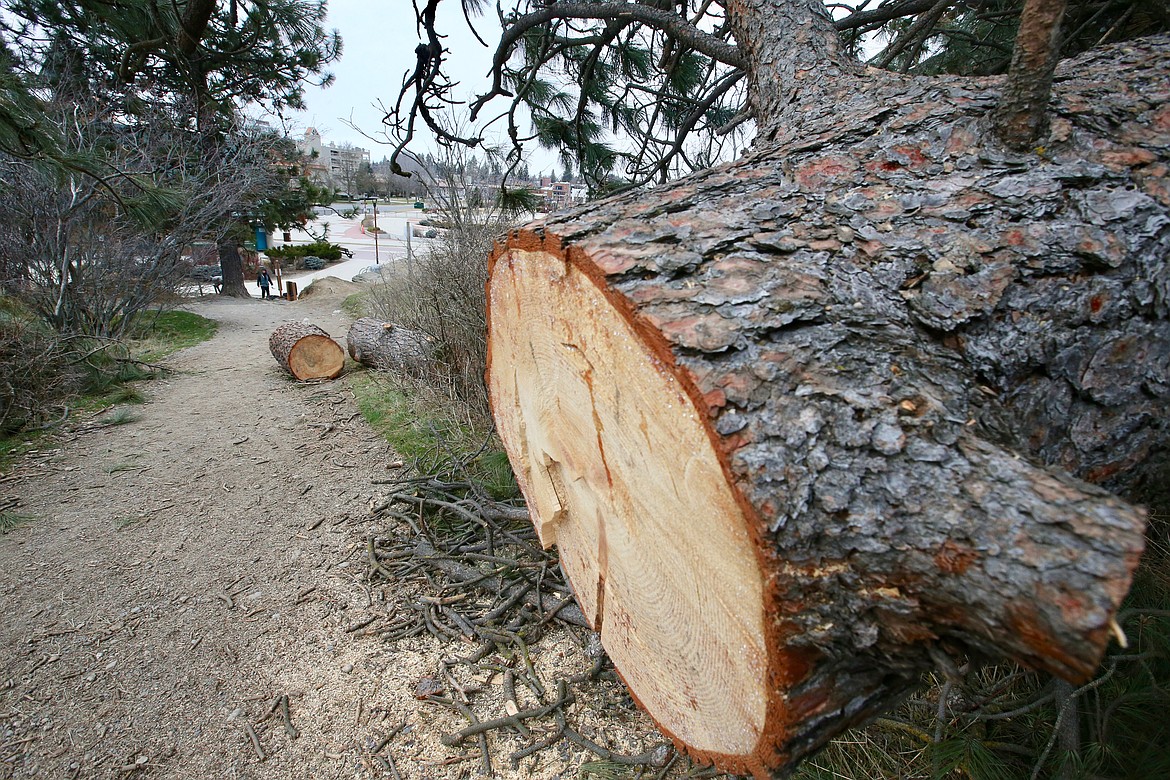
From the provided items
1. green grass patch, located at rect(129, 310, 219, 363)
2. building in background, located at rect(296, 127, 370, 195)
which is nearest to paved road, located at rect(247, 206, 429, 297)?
building in background, located at rect(296, 127, 370, 195)

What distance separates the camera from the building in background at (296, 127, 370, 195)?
38.7 ft

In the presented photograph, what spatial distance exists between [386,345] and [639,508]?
15.5ft

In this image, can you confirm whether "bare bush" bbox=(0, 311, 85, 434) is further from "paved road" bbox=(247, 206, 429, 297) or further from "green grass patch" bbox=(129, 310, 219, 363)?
"paved road" bbox=(247, 206, 429, 297)

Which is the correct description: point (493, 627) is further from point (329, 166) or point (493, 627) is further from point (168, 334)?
point (329, 166)

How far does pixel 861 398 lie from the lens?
2.46ft

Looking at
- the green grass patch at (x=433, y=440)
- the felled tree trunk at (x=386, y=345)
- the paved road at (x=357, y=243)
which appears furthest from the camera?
the paved road at (x=357, y=243)

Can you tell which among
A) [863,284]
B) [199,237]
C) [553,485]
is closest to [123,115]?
[199,237]

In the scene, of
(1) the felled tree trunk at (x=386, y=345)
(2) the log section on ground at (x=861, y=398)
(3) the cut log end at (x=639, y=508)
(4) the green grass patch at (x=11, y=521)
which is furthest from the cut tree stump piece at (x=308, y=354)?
(2) the log section on ground at (x=861, y=398)

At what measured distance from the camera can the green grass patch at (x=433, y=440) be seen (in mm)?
2873

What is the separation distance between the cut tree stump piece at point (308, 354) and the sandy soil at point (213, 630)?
Result: 154 centimetres

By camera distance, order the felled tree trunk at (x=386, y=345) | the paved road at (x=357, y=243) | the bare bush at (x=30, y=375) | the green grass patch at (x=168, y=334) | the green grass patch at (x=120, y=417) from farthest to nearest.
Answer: the paved road at (x=357, y=243), the green grass patch at (x=168, y=334), the felled tree trunk at (x=386, y=345), the green grass patch at (x=120, y=417), the bare bush at (x=30, y=375)

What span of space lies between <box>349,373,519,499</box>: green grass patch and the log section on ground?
1565mm

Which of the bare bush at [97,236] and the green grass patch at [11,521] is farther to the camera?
the bare bush at [97,236]

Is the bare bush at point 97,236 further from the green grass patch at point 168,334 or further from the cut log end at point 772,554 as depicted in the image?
the cut log end at point 772,554
